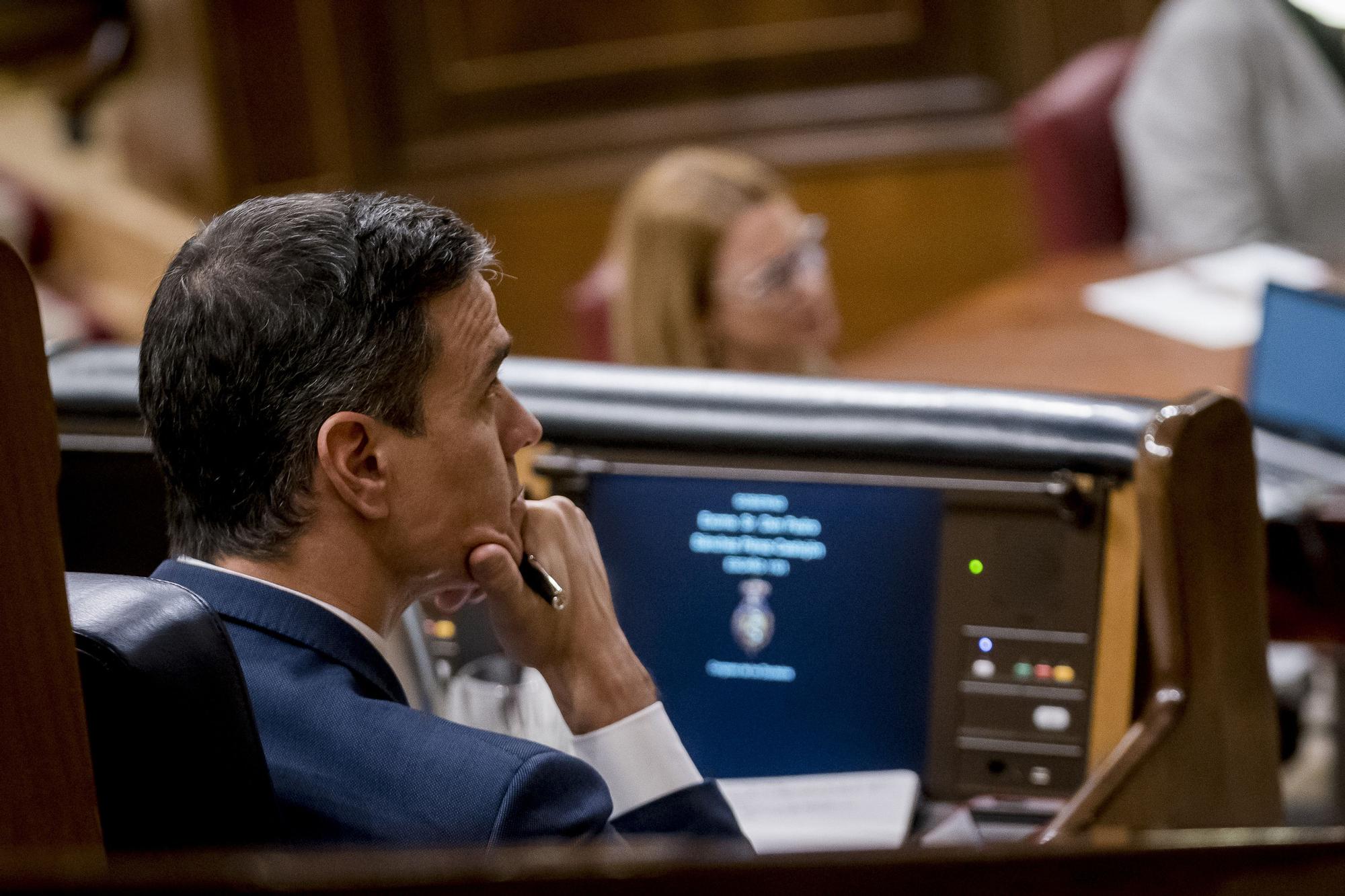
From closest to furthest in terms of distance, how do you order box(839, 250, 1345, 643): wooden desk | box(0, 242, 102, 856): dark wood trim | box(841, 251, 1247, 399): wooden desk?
box(0, 242, 102, 856): dark wood trim < box(839, 250, 1345, 643): wooden desk < box(841, 251, 1247, 399): wooden desk

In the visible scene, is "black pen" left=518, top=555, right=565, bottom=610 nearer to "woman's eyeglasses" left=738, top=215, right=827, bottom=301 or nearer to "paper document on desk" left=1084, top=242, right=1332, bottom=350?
"woman's eyeglasses" left=738, top=215, right=827, bottom=301

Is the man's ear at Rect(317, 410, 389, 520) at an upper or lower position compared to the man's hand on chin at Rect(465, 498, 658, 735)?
upper

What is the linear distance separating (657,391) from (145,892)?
0.85 metres

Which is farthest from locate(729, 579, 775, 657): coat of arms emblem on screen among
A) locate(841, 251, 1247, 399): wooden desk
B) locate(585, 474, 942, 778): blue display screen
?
locate(841, 251, 1247, 399): wooden desk

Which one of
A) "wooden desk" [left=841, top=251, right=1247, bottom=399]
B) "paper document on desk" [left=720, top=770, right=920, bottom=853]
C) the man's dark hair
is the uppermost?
the man's dark hair

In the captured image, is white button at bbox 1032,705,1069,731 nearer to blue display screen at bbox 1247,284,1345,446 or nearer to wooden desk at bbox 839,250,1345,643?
wooden desk at bbox 839,250,1345,643

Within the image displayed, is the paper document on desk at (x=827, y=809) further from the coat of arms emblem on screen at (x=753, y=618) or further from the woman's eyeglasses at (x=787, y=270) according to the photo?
the woman's eyeglasses at (x=787, y=270)

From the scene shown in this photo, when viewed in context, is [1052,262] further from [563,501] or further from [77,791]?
[77,791]

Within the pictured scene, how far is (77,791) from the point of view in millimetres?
667

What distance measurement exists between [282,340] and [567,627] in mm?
288

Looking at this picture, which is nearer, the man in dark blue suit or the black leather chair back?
the black leather chair back

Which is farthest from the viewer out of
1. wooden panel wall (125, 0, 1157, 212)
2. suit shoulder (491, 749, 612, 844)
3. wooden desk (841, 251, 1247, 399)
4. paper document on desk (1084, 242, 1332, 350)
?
wooden panel wall (125, 0, 1157, 212)

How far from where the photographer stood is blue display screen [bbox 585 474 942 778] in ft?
3.95

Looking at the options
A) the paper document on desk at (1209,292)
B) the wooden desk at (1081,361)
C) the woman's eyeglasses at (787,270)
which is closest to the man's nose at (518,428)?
the wooden desk at (1081,361)
